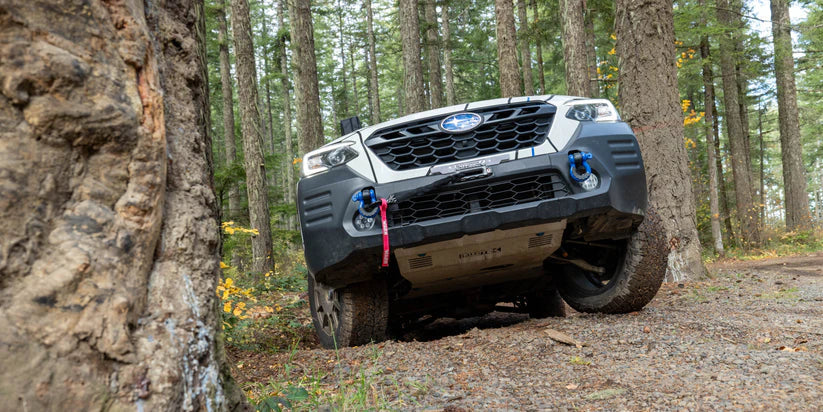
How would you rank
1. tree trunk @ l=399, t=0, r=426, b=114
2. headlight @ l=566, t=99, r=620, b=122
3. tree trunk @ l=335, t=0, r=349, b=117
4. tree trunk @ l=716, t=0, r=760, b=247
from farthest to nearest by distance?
tree trunk @ l=335, t=0, r=349, b=117
tree trunk @ l=716, t=0, r=760, b=247
tree trunk @ l=399, t=0, r=426, b=114
headlight @ l=566, t=99, r=620, b=122

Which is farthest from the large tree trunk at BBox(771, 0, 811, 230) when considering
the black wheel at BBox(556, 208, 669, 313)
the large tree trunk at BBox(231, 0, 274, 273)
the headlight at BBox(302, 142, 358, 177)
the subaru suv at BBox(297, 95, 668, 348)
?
the headlight at BBox(302, 142, 358, 177)

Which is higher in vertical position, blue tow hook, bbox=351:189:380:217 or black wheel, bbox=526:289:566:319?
blue tow hook, bbox=351:189:380:217

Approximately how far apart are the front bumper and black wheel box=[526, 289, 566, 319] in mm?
1805

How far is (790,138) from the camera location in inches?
675

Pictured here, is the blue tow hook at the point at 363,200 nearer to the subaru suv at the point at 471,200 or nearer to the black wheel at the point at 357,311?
the subaru suv at the point at 471,200

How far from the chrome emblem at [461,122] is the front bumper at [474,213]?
1.19ft

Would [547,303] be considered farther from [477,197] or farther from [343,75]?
[343,75]

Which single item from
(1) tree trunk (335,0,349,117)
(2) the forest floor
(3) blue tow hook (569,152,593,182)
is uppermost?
(1) tree trunk (335,0,349,117)

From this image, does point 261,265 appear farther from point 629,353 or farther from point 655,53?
point 629,353

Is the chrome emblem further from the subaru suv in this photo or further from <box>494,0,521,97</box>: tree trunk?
<box>494,0,521,97</box>: tree trunk

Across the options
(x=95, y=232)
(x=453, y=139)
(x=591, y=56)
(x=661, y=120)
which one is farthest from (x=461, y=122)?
(x=591, y=56)

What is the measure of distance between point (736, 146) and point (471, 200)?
17.0m

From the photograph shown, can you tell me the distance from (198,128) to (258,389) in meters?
1.52

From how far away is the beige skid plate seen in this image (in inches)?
126
